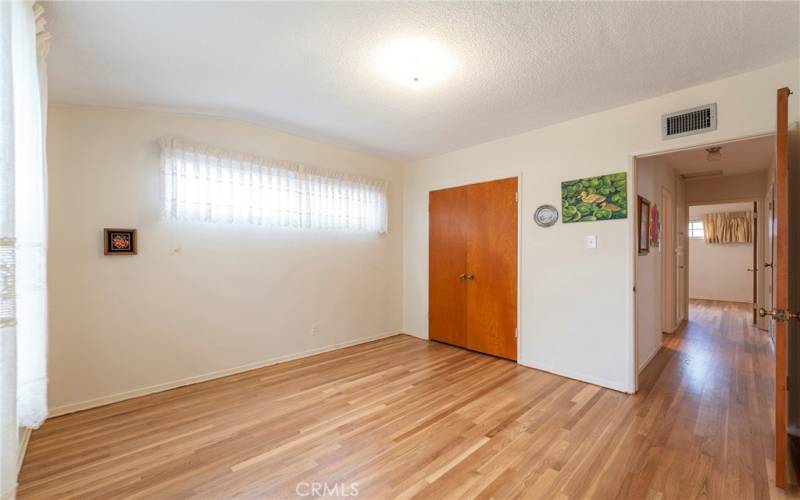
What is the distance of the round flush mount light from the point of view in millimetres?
1975

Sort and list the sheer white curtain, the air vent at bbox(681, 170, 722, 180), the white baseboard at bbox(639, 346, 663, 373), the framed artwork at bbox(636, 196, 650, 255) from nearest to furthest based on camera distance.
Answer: the sheer white curtain < the framed artwork at bbox(636, 196, 650, 255) < the white baseboard at bbox(639, 346, 663, 373) < the air vent at bbox(681, 170, 722, 180)

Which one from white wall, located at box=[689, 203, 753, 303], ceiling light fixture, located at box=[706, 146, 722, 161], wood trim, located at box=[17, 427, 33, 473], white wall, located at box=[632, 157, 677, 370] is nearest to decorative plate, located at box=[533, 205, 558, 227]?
white wall, located at box=[632, 157, 677, 370]

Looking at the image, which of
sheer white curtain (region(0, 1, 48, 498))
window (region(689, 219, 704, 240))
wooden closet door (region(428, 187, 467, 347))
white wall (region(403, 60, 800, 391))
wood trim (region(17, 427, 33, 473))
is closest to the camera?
sheer white curtain (region(0, 1, 48, 498))

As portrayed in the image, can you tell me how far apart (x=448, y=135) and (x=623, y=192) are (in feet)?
5.92

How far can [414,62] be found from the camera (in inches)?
84.0

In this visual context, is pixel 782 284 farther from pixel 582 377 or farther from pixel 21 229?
pixel 21 229

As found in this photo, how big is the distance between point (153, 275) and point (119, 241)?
1.22 ft

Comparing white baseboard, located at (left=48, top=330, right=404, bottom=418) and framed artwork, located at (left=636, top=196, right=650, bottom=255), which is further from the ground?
framed artwork, located at (left=636, top=196, right=650, bottom=255)

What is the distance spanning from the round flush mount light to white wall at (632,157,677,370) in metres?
2.33

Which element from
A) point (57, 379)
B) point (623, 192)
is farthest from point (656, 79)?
point (57, 379)

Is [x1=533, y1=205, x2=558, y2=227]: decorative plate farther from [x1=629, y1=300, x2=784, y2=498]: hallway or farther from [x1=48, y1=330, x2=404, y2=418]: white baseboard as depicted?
[x1=48, y1=330, x2=404, y2=418]: white baseboard

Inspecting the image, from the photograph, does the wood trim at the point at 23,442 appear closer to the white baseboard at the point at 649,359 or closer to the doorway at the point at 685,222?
the doorway at the point at 685,222

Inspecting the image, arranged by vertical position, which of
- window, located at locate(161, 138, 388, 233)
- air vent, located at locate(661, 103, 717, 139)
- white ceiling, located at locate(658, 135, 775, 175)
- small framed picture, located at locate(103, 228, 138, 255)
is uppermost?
white ceiling, located at locate(658, 135, 775, 175)

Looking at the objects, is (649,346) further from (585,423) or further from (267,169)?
(267,169)
